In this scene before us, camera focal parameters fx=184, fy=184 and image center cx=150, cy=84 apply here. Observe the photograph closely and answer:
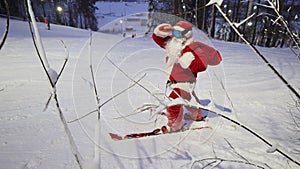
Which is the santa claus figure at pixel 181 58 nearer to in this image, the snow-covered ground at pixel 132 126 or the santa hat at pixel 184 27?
the santa hat at pixel 184 27

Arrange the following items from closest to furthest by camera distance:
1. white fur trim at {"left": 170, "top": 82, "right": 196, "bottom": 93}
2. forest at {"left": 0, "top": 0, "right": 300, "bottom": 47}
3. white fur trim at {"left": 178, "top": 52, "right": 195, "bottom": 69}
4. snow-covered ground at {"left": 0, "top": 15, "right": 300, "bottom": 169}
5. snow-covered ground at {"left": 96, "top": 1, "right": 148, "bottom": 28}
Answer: forest at {"left": 0, "top": 0, "right": 300, "bottom": 47} < snow-covered ground at {"left": 0, "top": 15, "right": 300, "bottom": 169} < white fur trim at {"left": 178, "top": 52, "right": 195, "bottom": 69} < white fur trim at {"left": 170, "top": 82, "right": 196, "bottom": 93} < snow-covered ground at {"left": 96, "top": 1, "right": 148, "bottom": 28}

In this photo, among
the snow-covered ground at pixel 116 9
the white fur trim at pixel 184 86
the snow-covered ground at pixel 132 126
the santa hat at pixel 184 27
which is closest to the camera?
the snow-covered ground at pixel 132 126

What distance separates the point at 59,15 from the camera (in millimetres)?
26094

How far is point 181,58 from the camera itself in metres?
2.18

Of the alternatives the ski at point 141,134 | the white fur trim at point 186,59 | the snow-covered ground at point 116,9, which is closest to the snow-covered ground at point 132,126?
the ski at point 141,134

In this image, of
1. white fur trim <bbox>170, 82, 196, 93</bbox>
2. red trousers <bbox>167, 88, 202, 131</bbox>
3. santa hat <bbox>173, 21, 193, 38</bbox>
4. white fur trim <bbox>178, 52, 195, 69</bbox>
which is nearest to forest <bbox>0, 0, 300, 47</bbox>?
santa hat <bbox>173, 21, 193, 38</bbox>

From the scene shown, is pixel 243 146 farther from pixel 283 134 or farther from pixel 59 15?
pixel 59 15

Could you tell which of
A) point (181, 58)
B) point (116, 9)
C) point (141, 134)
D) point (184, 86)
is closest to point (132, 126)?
point (141, 134)

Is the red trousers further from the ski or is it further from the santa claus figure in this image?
the ski

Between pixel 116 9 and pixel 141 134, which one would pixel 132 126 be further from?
pixel 116 9

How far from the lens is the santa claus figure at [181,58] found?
6.70 ft

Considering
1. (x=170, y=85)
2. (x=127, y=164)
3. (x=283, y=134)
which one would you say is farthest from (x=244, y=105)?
(x=127, y=164)

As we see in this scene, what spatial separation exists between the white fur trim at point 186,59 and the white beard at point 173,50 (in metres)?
0.08

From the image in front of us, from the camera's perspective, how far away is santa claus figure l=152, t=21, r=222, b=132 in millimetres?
2041
